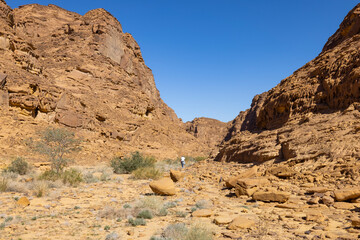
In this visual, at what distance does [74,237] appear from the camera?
4414mm

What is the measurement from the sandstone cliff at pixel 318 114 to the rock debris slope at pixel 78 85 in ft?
52.3

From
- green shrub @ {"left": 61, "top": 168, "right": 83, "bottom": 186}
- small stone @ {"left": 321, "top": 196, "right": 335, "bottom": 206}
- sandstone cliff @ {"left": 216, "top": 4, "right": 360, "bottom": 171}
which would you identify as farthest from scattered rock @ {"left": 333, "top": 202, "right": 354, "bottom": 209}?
green shrub @ {"left": 61, "top": 168, "right": 83, "bottom": 186}

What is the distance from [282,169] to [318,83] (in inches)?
411

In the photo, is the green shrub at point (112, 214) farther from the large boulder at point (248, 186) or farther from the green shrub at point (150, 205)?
the large boulder at point (248, 186)

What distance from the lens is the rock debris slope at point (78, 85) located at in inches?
870

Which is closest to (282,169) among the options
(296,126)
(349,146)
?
(349,146)

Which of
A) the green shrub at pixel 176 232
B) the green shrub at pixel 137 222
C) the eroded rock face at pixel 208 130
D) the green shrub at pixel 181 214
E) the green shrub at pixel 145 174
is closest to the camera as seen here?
the green shrub at pixel 176 232

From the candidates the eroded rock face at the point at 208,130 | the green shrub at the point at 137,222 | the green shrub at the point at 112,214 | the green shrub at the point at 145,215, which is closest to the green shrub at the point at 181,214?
the green shrub at the point at 145,215

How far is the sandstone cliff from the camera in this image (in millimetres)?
11047

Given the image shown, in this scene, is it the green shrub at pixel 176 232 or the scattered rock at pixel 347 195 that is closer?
the green shrub at pixel 176 232

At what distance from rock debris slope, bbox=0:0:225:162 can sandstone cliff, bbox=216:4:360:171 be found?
52.3 feet

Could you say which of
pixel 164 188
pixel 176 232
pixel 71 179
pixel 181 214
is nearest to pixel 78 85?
pixel 71 179

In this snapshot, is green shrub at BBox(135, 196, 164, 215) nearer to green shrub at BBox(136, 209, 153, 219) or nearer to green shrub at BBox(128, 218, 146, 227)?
green shrub at BBox(136, 209, 153, 219)

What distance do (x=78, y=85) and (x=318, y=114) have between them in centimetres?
3158
